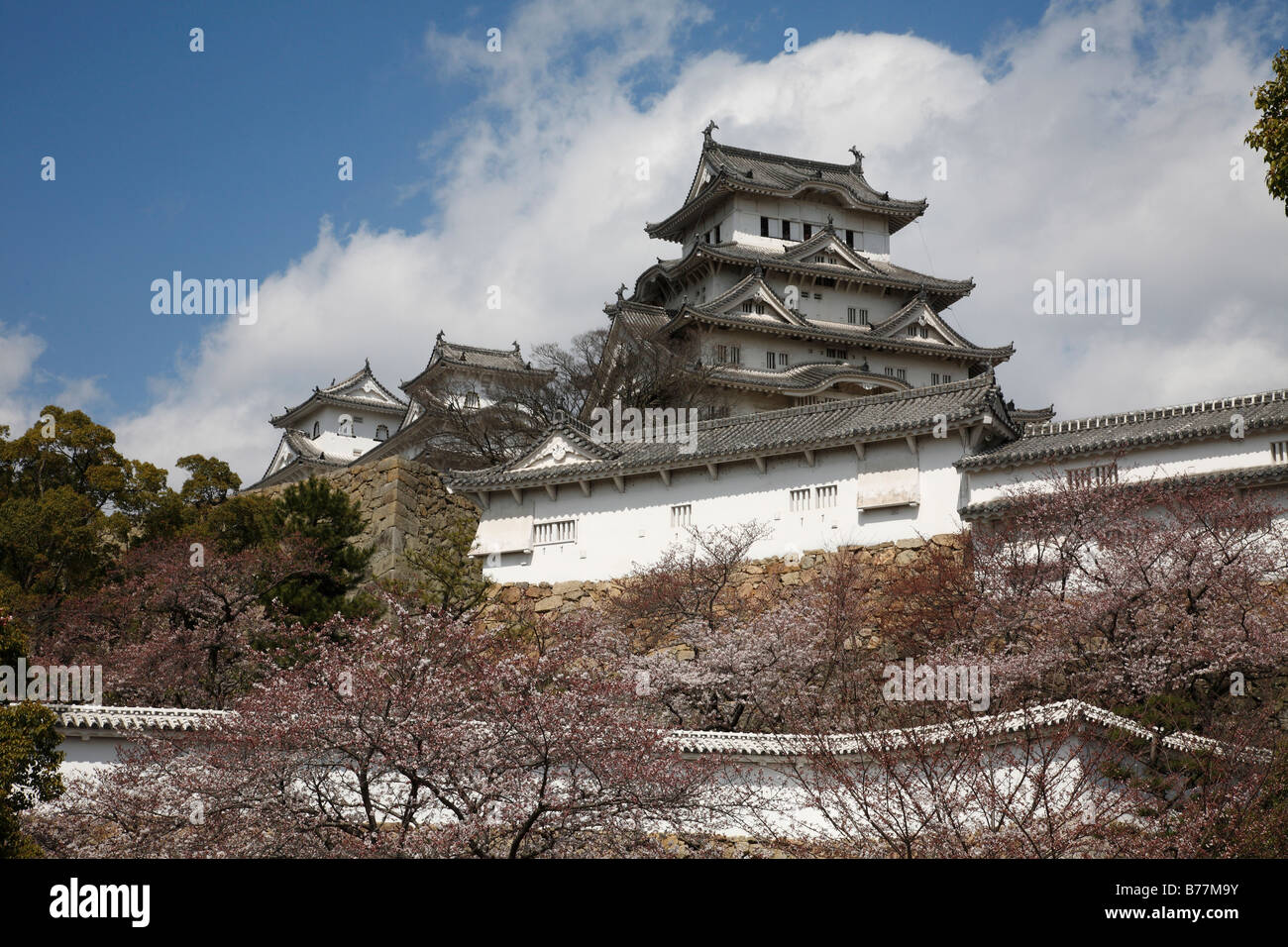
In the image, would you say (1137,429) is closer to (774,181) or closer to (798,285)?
(798,285)

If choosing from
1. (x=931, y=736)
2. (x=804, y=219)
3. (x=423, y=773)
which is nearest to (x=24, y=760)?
(x=423, y=773)

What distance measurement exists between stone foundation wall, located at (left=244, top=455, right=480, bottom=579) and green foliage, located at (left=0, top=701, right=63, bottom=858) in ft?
44.1

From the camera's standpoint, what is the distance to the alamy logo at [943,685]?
16.6m

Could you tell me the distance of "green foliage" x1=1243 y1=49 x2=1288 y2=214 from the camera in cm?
1320

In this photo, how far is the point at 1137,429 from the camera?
2172 centimetres

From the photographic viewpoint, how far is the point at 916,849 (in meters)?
11.5

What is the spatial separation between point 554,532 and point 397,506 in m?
4.30

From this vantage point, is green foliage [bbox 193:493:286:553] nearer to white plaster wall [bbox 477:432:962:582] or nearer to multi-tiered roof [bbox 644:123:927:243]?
white plaster wall [bbox 477:432:962:582]

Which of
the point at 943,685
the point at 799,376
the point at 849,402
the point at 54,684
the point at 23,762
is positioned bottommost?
the point at 23,762

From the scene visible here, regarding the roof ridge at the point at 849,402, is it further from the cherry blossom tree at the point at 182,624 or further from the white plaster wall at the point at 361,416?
the white plaster wall at the point at 361,416

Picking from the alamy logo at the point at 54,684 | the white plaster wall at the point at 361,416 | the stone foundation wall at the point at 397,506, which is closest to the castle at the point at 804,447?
the stone foundation wall at the point at 397,506

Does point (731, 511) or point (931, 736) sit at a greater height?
point (731, 511)
